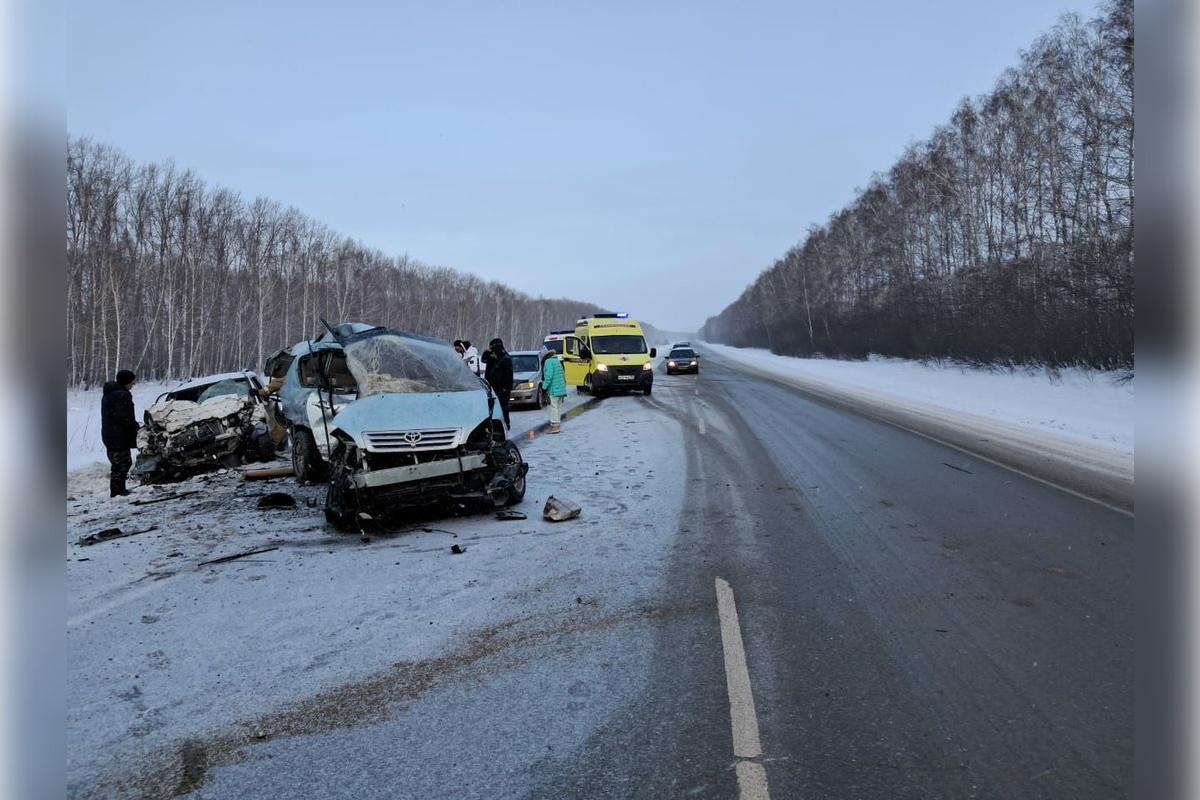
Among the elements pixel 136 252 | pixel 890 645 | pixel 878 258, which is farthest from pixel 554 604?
pixel 878 258

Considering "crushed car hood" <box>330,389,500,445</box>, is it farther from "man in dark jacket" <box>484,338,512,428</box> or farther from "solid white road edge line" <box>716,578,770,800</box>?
"man in dark jacket" <box>484,338,512,428</box>

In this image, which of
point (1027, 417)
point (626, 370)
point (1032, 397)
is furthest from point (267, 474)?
point (1032, 397)

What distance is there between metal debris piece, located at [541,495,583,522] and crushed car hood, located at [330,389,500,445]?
1247mm

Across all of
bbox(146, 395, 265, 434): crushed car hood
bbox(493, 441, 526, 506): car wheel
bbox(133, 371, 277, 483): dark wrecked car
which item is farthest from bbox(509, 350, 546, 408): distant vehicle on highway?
bbox(493, 441, 526, 506): car wheel

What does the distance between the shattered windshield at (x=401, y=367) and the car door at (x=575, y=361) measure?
45.3 ft

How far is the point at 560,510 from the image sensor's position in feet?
23.0

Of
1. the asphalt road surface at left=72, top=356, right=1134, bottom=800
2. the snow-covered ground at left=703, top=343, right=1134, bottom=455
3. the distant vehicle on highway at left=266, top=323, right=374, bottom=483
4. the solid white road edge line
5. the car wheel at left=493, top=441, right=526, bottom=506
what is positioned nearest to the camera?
the solid white road edge line

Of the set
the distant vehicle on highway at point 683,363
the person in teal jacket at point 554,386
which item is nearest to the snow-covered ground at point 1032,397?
the distant vehicle on highway at point 683,363

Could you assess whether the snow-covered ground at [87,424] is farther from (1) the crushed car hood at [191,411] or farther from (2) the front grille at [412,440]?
(2) the front grille at [412,440]

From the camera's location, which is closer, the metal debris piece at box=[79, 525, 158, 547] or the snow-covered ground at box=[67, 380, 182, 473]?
the metal debris piece at box=[79, 525, 158, 547]

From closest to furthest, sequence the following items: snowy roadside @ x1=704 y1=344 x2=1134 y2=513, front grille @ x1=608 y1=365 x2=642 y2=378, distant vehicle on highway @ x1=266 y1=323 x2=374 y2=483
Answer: distant vehicle on highway @ x1=266 y1=323 x2=374 y2=483 < snowy roadside @ x1=704 y1=344 x2=1134 y2=513 < front grille @ x1=608 y1=365 x2=642 y2=378

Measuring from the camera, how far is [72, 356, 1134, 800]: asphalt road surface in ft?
9.00

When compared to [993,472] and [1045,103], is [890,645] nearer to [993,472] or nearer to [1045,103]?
[993,472]
